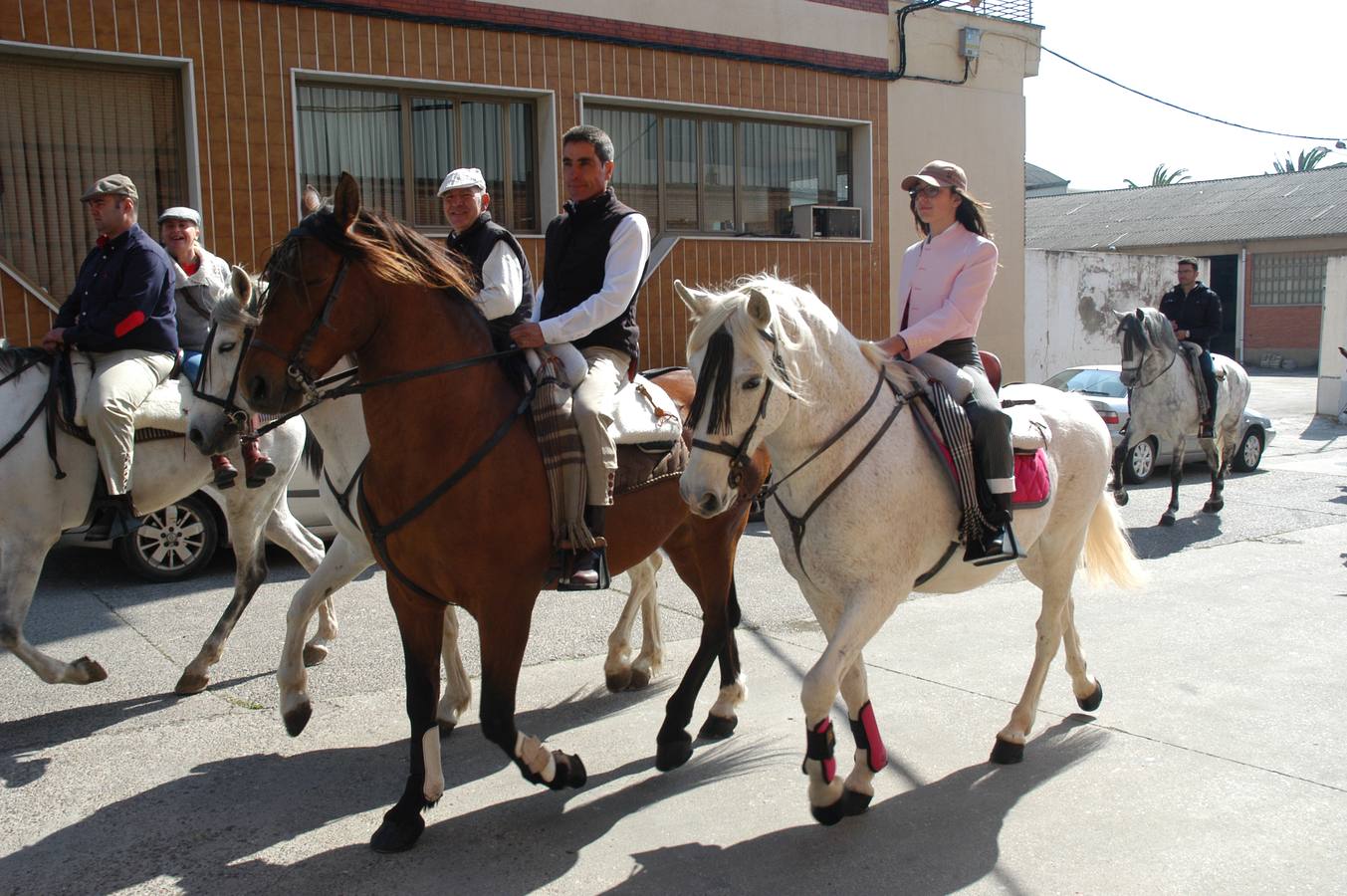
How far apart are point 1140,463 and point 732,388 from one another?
42.0 ft

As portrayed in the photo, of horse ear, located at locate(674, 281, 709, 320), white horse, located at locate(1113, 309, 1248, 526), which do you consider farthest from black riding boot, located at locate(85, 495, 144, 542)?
white horse, located at locate(1113, 309, 1248, 526)

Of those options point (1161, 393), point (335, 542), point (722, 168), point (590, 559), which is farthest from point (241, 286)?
point (722, 168)

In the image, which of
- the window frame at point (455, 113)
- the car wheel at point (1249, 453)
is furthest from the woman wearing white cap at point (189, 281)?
the car wheel at point (1249, 453)

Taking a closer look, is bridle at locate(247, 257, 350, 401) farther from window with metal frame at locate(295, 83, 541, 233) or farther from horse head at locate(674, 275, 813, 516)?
window with metal frame at locate(295, 83, 541, 233)

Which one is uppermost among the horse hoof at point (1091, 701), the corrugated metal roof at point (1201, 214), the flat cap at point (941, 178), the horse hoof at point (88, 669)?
the corrugated metal roof at point (1201, 214)

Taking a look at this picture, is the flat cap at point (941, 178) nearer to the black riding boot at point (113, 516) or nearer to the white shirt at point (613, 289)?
the white shirt at point (613, 289)

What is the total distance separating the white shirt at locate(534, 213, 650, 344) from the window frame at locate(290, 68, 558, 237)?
809 centimetres

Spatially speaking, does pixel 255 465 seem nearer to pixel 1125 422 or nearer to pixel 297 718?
pixel 297 718

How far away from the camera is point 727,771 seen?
4930 mm

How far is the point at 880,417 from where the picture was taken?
4.25 metres

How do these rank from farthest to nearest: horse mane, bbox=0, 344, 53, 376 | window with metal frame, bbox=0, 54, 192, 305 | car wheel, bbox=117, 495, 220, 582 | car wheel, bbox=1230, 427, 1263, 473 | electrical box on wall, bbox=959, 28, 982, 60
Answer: electrical box on wall, bbox=959, 28, 982, 60, car wheel, bbox=1230, 427, 1263, 473, window with metal frame, bbox=0, 54, 192, 305, car wheel, bbox=117, 495, 220, 582, horse mane, bbox=0, 344, 53, 376

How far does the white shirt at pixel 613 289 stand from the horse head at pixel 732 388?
0.78 m

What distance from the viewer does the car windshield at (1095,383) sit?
15.9 meters

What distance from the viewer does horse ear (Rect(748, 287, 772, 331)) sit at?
3.67 metres
